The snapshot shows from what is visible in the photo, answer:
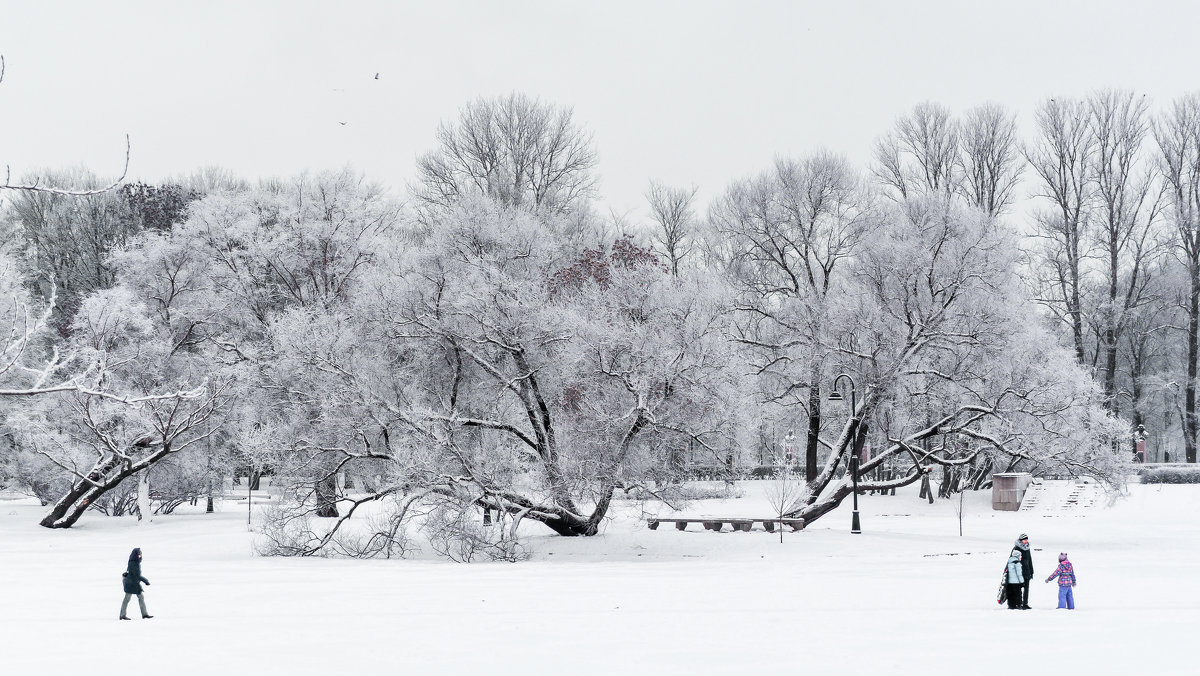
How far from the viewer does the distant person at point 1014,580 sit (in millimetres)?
15898

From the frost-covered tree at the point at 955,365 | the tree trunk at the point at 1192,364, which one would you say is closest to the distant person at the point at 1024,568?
the frost-covered tree at the point at 955,365

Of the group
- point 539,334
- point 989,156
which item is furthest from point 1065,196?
point 539,334

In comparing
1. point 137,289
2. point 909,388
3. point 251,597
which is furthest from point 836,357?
point 137,289

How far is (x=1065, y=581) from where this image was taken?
16047 mm

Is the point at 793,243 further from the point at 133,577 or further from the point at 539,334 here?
the point at 133,577

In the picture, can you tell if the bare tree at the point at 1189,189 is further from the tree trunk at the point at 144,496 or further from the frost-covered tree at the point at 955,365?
the tree trunk at the point at 144,496

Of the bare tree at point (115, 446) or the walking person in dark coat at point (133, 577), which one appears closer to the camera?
the walking person in dark coat at point (133, 577)

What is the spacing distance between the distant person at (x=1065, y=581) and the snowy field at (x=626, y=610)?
31cm

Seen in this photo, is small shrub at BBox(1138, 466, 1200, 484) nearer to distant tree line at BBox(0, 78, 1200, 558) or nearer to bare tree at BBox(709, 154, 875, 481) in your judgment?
distant tree line at BBox(0, 78, 1200, 558)

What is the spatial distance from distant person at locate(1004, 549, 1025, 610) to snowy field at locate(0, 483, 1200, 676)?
0.81 ft

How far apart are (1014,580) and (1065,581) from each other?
86cm

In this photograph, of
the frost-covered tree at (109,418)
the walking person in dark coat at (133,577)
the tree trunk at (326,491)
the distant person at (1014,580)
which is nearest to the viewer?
the walking person in dark coat at (133,577)

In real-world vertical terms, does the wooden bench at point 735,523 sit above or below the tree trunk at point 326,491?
below

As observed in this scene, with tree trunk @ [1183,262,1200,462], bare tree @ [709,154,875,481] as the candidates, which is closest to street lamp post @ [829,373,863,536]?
bare tree @ [709,154,875,481]
